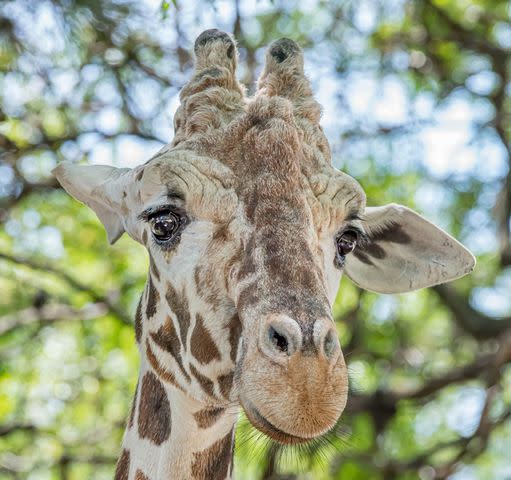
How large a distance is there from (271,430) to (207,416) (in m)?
0.78

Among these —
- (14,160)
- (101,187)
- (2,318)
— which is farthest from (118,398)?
(101,187)

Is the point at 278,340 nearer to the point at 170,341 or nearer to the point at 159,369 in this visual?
the point at 170,341

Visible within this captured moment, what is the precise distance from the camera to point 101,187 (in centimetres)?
463

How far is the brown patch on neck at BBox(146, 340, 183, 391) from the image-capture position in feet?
13.7

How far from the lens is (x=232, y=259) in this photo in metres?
3.81

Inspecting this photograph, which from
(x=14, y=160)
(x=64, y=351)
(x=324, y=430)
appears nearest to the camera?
(x=324, y=430)

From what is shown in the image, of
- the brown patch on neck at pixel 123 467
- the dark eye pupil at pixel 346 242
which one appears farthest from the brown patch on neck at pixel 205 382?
the dark eye pupil at pixel 346 242

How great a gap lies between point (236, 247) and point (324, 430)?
32.1 inches

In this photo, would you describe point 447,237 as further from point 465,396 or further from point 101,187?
point 465,396

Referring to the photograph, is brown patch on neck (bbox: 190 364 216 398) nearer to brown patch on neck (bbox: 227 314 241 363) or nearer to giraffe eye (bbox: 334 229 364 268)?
brown patch on neck (bbox: 227 314 241 363)

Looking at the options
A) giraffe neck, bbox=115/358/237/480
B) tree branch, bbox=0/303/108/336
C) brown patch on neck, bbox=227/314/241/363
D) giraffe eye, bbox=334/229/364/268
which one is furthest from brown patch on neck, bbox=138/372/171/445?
tree branch, bbox=0/303/108/336

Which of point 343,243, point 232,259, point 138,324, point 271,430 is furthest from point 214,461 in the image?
point 343,243

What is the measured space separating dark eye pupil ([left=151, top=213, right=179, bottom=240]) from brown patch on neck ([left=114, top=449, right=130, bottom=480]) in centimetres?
107

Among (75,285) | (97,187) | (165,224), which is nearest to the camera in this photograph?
(165,224)
